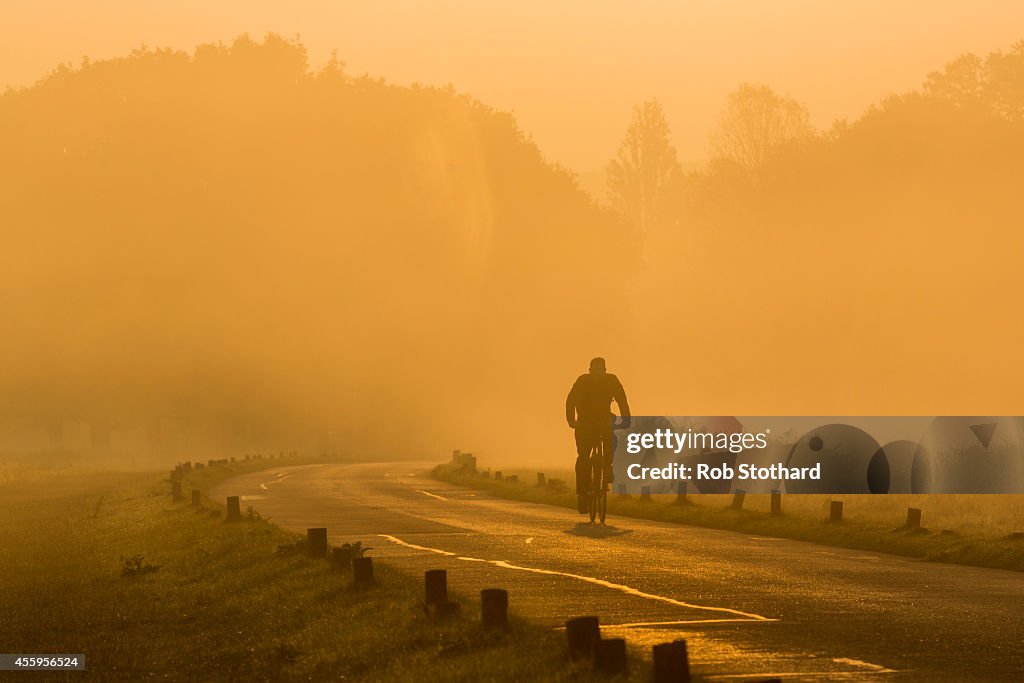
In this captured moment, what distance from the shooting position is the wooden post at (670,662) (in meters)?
9.84

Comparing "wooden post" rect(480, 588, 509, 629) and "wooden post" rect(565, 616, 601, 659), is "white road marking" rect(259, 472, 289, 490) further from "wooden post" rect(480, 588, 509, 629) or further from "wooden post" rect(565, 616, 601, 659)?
"wooden post" rect(565, 616, 601, 659)

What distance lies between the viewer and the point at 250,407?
78.9m

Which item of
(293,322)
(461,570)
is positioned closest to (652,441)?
(461,570)

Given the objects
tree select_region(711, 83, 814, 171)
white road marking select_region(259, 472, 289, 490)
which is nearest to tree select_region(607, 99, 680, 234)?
tree select_region(711, 83, 814, 171)

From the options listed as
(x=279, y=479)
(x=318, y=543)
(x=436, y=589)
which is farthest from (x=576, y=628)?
(x=279, y=479)

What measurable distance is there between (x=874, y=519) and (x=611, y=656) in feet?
54.6

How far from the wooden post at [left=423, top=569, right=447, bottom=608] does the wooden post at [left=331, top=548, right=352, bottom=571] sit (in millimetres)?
4175

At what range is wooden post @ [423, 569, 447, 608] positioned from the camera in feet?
45.9

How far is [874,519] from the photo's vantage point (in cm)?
2638

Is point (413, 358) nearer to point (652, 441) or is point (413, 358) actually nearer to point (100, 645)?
point (652, 441)

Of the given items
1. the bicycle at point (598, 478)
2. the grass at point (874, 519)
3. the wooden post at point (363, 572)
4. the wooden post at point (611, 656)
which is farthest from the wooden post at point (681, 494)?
the wooden post at point (611, 656)

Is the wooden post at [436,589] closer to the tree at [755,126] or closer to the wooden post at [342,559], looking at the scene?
→ the wooden post at [342,559]

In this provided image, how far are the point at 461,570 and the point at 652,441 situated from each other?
820 inches

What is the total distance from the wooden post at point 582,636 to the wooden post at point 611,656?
402mm
